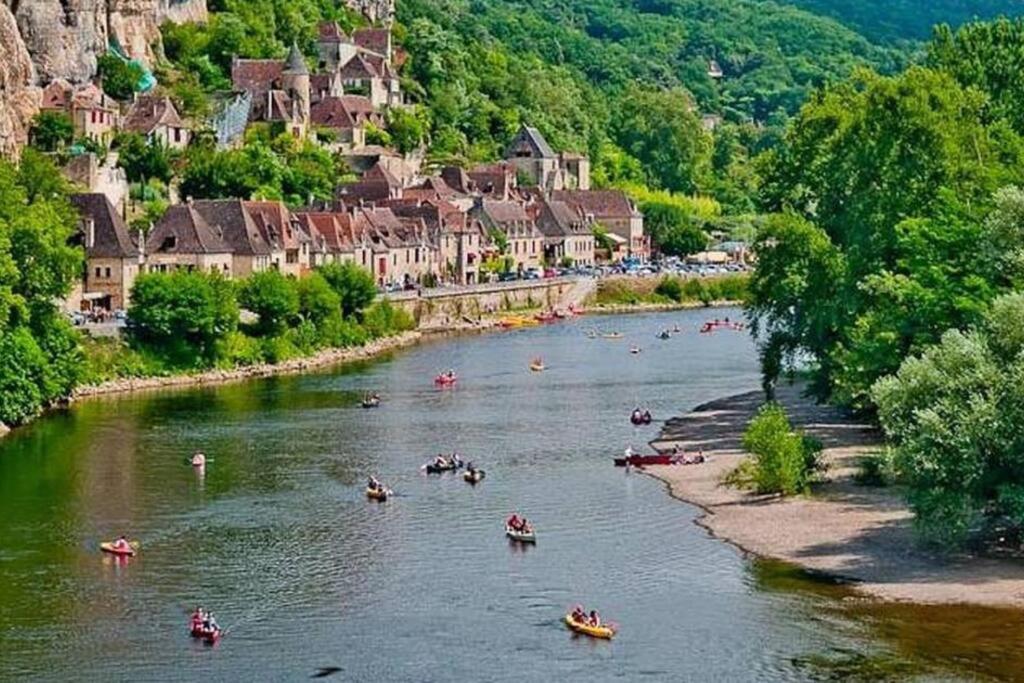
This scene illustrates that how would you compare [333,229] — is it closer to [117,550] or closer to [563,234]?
[563,234]

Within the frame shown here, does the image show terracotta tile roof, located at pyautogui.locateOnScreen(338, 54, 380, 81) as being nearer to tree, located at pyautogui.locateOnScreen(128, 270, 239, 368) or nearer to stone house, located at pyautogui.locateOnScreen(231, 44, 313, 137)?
stone house, located at pyautogui.locateOnScreen(231, 44, 313, 137)

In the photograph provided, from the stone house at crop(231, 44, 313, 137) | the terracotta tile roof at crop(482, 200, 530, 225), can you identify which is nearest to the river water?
the stone house at crop(231, 44, 313, 137)

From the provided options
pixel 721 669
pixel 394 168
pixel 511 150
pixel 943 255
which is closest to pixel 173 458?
pixel 943 255

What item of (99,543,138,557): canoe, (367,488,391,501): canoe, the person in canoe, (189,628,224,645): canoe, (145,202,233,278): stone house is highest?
(145,202,233,278): stone house

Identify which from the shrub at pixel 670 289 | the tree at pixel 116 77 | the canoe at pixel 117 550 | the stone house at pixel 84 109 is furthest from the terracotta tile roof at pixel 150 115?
the canoe at pixel 117 550

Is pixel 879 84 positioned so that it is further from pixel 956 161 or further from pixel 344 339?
pixel 344 339

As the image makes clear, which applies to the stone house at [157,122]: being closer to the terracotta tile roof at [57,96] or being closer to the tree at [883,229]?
the terracotta tile roof at [57,96]

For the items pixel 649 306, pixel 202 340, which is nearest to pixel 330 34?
pixel 649 306
